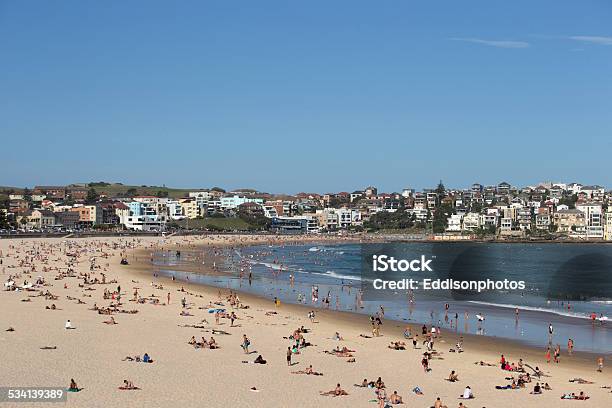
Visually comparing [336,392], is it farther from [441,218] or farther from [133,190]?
[133,190]

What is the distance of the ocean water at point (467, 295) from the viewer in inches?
1039

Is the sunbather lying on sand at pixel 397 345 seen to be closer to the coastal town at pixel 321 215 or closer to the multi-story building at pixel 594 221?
the coastal town at pixel 321 215

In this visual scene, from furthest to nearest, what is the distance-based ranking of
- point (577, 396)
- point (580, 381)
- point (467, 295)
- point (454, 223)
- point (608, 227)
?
point (454, 223), point (608, 227), point (467, 295), point (580, 381), point (577, 396)

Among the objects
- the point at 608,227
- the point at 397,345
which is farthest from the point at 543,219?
the point at 397,345

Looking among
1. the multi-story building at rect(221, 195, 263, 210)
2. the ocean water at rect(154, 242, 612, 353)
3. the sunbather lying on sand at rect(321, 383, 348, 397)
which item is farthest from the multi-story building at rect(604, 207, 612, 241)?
the sunbather lying on sand at rect(321, 383, 348, 397)

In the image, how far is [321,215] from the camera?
150 metres

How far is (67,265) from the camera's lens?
47594 mm

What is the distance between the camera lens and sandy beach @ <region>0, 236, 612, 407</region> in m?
15.6

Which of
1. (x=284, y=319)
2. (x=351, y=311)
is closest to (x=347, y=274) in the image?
(x=351, y=311)

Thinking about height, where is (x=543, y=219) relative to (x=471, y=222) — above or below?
above

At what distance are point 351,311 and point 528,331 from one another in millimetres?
7494

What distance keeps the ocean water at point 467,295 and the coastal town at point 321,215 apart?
62075 mm

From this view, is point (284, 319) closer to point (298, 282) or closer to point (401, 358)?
point (401, 358)

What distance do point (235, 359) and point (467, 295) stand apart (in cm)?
2043
